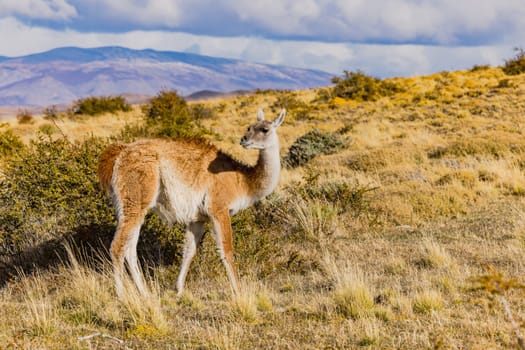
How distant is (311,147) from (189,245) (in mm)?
10566

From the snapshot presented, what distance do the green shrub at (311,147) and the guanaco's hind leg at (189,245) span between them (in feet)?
28.7

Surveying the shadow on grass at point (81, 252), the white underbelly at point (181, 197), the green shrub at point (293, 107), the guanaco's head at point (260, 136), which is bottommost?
the shadow on grass at point (81, 252)

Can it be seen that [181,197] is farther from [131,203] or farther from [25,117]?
[25,117]

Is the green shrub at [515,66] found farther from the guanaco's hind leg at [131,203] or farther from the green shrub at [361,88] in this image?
the guanaco's hind leg at [131,203]

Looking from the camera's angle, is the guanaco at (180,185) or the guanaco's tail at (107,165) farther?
the guanaco's tail at (107,165)

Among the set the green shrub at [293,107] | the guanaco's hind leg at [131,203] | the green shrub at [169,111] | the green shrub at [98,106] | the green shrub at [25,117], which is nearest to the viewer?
the guanaco's hind leg at [131,203]

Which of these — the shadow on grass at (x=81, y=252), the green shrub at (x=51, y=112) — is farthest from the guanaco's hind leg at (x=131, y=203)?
the green shrub at (x=51, y=112)

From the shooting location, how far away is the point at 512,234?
27.6 feet

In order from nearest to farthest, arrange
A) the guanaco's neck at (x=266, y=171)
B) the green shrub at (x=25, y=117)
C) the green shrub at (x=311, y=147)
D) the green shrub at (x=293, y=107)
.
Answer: the guanaco's neck at (x=266, y=171)
the green shrub at (x=311, y=147)
the green shrub at (x=293, y=107)
the green shrub at (x=25, y=117)

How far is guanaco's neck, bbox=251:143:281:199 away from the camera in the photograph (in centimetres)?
673

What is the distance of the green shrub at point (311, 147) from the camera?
16922 millimetres

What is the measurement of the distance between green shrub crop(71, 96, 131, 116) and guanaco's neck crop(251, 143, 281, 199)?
32.1 metres

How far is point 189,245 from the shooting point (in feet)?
23.4

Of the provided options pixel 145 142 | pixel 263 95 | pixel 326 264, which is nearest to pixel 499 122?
pixel 326 264
